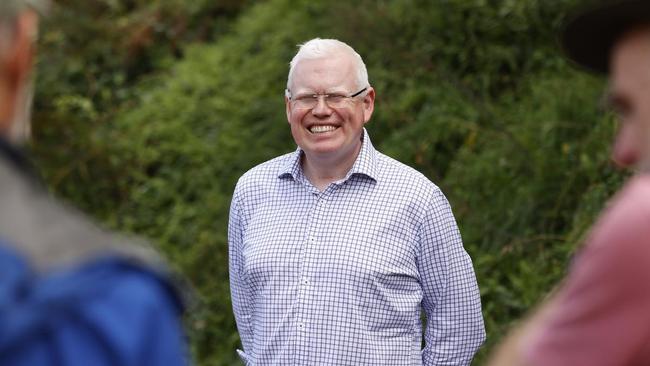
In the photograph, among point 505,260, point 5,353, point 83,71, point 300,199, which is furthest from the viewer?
point 83,71

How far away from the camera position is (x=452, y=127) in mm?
7664

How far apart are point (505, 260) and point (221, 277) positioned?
2076 mm

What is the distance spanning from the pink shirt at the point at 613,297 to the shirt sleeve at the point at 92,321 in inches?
26.4

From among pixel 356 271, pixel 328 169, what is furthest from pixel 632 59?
pixel 328 169

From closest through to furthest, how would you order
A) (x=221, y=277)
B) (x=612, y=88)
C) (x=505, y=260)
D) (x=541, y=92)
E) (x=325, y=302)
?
(x=612, y=88) → (x=325, y=302) → (x=505, y=260) → (x=541, y=92) → (x=221, y=277)

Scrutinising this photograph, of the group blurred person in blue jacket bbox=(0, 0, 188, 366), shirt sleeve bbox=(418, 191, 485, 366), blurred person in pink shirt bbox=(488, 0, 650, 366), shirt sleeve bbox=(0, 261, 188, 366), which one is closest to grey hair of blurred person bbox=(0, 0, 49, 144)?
blurred person in blue jacket bbox=(0, 0, 188, 366)

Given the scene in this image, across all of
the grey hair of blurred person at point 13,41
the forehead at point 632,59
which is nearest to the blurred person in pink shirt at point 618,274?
the forehead at point 632,59

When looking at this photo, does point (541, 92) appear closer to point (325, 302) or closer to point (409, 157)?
point (409, 157)

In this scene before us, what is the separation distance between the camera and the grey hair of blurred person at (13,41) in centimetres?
198

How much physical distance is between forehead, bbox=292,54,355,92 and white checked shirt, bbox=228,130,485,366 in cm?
26

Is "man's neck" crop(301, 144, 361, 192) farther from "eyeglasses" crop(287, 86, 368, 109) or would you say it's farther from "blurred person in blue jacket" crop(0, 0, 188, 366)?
"blurred person in blue jacket" crop(0, 0, 188, 366)

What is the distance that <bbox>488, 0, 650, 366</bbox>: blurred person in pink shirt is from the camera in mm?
1984

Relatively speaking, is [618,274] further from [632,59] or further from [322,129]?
[322,129]

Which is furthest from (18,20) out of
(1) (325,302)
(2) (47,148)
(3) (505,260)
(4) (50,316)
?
(2) (47,148)
